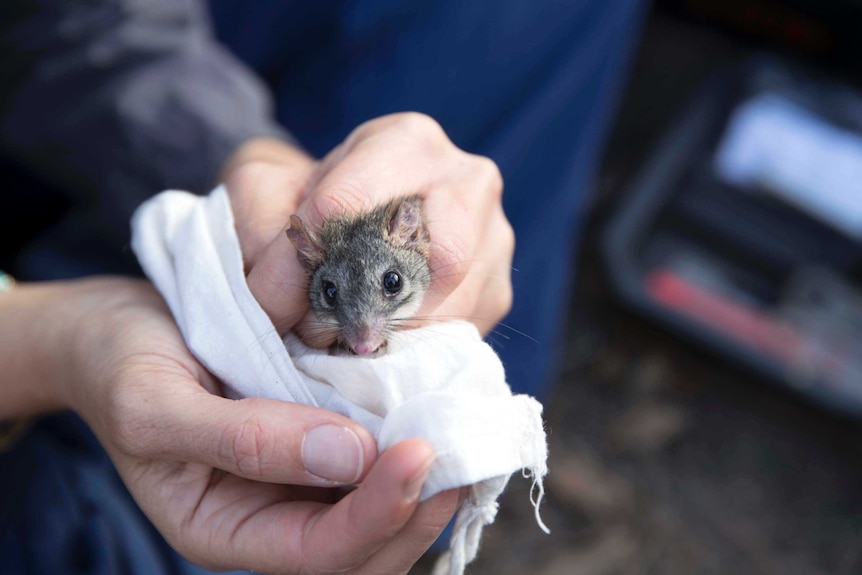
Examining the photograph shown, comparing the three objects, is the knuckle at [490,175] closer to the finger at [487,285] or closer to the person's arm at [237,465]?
the finger at [487,285]

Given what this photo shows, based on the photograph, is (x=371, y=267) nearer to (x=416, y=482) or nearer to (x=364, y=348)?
(x=364, y=348)

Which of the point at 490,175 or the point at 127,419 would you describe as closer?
the point at 127,419

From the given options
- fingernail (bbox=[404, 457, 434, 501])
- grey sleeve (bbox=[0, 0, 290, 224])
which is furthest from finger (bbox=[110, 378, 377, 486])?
grey sleeve (bbox=[0, 0, 290, 224])

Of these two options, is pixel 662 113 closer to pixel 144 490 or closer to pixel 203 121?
pixel 203 121

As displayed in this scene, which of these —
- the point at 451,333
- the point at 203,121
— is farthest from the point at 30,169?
the point at 451,333

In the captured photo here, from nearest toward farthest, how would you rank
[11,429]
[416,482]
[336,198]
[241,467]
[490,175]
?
1. [416,482]
2. [241,467]
3. [336,198]
4. [490,175]
5. [11,429]

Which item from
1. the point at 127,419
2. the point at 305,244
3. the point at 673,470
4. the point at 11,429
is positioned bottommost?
the point at 673,470

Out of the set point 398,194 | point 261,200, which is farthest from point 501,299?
point 261,200
